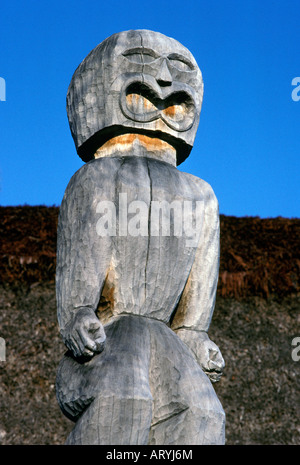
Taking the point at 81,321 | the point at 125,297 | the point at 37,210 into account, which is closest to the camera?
the point at 81,321

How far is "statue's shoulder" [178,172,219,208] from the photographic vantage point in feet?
11.6

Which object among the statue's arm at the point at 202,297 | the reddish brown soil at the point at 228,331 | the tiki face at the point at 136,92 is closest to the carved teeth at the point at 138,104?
the tiki face at the point at 136,92

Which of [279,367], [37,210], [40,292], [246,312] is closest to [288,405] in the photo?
[279,367]

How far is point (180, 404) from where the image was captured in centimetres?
294

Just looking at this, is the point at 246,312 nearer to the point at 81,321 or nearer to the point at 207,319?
the point at 207,319

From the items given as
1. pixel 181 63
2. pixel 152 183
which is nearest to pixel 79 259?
pixel 152 183

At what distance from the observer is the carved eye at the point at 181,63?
3.58m

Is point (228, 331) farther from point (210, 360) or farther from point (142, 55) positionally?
point (142, 55)

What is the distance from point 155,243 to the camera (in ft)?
10.7

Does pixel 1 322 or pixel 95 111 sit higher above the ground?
pixel 95 111

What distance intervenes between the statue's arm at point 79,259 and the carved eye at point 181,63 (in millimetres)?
829

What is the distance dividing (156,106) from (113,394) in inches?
60.8
